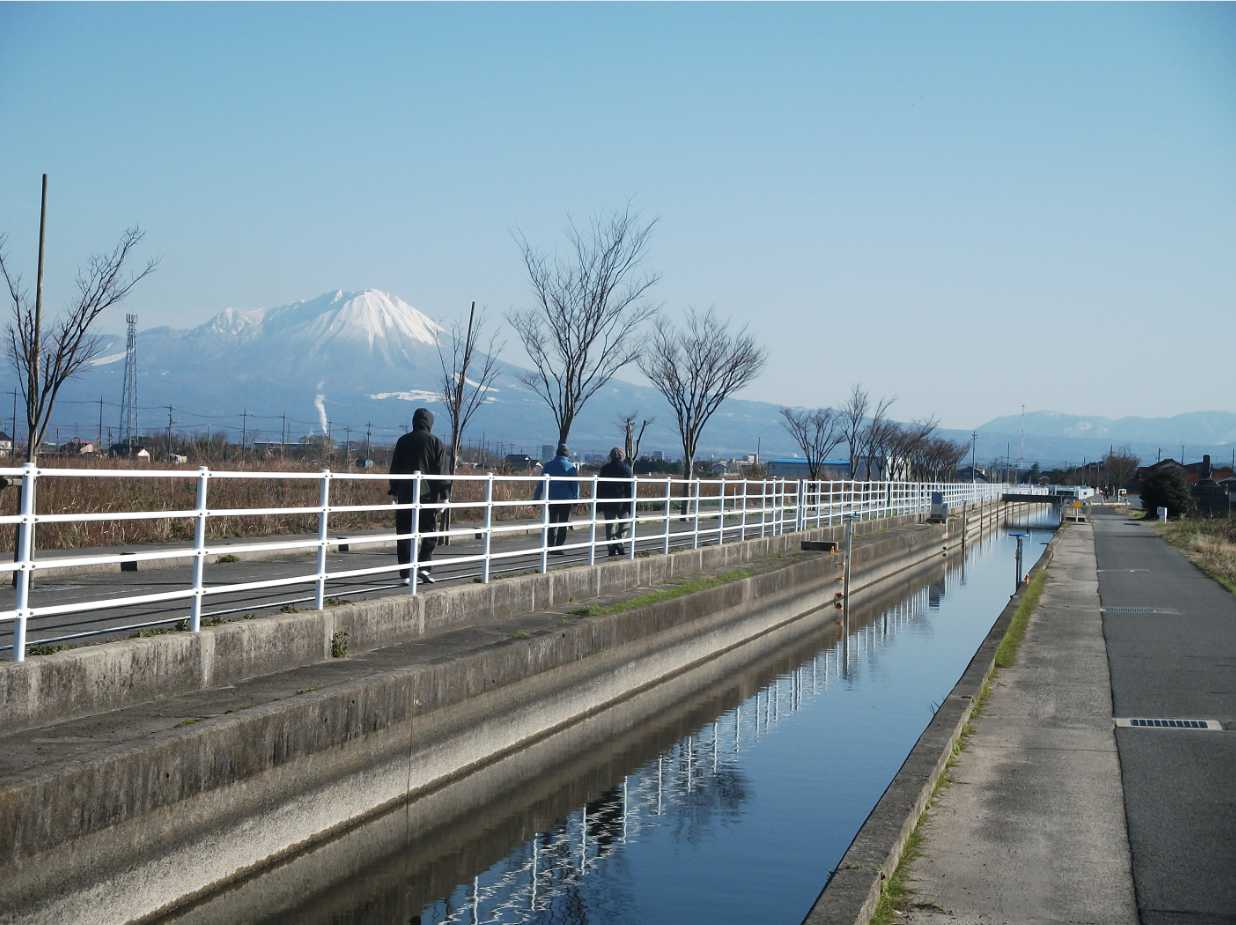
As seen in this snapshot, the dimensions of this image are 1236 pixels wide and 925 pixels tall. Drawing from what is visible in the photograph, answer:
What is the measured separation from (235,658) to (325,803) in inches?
46.0

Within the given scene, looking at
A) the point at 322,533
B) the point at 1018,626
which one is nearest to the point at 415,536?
the point at 322,533

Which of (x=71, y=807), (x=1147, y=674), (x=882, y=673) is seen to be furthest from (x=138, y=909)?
(x=882, y=673)

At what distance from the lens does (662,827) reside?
10516 millimetres

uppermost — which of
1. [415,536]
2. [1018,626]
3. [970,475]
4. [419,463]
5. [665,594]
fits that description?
[970,475]

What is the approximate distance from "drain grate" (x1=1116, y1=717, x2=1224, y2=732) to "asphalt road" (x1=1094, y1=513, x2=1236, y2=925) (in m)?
0.12

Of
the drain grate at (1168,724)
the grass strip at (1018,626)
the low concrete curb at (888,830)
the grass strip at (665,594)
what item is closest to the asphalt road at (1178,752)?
the drain grate at (1168,724)

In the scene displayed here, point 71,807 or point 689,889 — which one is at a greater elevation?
point 71,807

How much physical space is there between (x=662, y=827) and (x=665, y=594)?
23.2 ft

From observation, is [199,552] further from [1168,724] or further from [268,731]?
[1168,724]

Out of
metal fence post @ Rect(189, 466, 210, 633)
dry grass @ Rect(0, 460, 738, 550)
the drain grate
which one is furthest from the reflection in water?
dry grass @ Rect(0, 460, 738, 550)

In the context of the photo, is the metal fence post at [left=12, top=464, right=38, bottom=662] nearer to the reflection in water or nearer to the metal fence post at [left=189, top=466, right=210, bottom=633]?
the metal fence post at [left=189, top=466, right=210, bottom=633]

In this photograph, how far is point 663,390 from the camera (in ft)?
146

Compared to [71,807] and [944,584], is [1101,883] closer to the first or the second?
[71,807]

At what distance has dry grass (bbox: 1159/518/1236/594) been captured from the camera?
1222 inches
